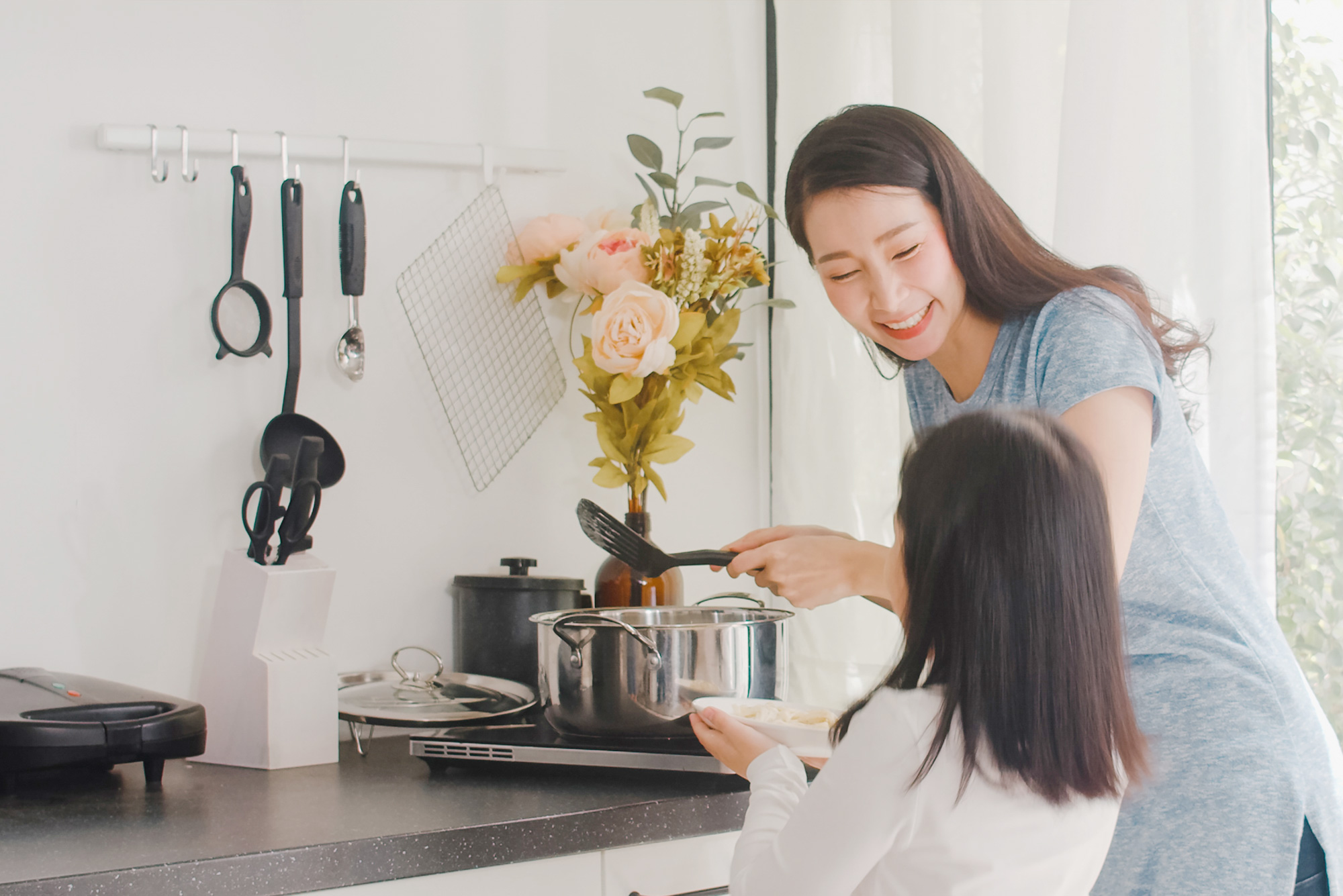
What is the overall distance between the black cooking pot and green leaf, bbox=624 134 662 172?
59 cm

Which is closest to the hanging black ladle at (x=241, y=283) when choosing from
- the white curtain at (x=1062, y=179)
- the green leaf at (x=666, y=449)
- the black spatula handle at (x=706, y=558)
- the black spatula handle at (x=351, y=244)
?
the black spatula handle at (x=351, y=244)

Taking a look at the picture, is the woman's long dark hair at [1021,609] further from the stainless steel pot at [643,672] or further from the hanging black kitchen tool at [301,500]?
the hanging black kitchen tool at [301,500]

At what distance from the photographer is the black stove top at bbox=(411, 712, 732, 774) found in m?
1.05

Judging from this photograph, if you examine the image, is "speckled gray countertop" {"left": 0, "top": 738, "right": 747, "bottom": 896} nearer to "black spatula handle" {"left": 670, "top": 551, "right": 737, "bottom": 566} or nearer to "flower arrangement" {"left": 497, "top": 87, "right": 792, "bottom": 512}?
"black spatula handle" {"left": 670, "top": 551, "right": 737, "bottom": 566}

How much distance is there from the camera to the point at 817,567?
39.7 inches

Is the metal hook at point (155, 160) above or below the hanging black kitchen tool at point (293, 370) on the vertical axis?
above

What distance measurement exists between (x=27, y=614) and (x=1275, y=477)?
137 centimetres

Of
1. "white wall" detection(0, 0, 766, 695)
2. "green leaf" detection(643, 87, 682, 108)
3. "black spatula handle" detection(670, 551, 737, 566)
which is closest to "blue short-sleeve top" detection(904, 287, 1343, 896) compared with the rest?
"black spatula handle" detection(670, 551, 737, 566)

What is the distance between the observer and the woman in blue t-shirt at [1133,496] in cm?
81

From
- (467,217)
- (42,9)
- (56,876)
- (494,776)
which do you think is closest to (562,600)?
(494,776)

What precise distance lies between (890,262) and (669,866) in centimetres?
61

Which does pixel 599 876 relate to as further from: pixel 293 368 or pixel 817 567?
pixel 293 368

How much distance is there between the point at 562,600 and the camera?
142 cm

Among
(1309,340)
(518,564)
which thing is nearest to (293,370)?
(518,564)
